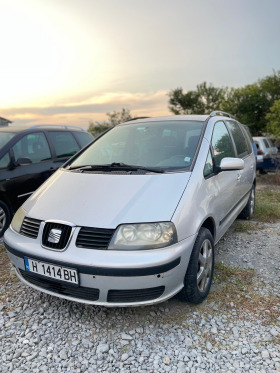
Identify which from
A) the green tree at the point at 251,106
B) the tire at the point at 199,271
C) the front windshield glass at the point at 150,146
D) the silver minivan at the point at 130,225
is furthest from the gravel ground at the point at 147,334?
the green tree at the point at 251,106

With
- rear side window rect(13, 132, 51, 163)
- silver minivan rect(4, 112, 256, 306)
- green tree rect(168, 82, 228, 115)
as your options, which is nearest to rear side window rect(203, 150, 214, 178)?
silver minivan rect(4, 112, 256, 306)

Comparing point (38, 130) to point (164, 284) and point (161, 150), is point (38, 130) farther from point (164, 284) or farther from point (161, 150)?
point (164, 284)

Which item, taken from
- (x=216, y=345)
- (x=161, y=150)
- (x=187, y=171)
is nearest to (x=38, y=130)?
A: (x=161, y=150)

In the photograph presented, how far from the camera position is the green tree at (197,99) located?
34.0 metres

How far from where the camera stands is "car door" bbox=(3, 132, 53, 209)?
4.16 metres

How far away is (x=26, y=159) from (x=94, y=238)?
2797 millimetres

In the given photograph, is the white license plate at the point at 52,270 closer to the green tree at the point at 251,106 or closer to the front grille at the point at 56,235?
the front grille at the point at 56,235

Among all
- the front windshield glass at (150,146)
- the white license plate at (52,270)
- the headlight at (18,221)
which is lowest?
the white license plate at (52,270)

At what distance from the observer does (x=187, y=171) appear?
2375 millimetres

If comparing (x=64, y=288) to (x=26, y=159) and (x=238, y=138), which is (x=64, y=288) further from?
(x=238, y=138)

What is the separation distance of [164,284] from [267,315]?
97 centimetres

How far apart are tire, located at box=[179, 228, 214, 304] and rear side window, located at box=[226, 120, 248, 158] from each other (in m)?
1.78

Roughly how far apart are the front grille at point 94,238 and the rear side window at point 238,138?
8.16 ft

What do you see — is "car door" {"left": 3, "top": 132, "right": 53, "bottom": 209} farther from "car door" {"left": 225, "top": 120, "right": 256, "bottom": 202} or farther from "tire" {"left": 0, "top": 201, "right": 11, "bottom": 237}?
"car door" {"left": 225, "top": 120, "right": 256, "bottom": 202}
